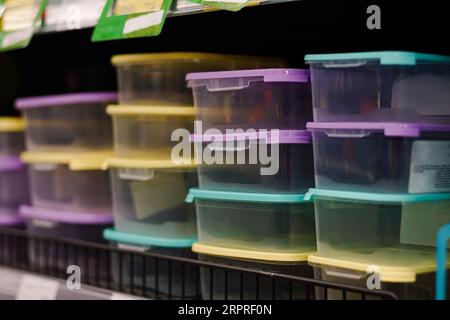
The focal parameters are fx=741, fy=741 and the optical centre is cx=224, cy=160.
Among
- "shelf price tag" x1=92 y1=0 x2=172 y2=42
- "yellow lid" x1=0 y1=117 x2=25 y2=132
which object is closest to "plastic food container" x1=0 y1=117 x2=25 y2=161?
"yellow lid" x1=0 y1=117 x2=25 y2=132

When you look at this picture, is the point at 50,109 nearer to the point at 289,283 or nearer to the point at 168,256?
the point at 168,256

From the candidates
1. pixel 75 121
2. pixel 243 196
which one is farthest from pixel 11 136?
pixel 243 196

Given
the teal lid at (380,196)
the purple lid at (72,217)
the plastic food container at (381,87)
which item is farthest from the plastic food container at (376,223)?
the purple lid at (72,217)

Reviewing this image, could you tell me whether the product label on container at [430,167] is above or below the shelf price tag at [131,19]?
below

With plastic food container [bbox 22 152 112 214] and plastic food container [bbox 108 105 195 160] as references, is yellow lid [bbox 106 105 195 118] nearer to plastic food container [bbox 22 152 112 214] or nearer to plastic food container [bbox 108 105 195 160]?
plastic food container [bbox 108 105 195 160]

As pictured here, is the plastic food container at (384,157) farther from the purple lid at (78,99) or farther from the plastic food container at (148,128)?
the purple lid at (78,99)

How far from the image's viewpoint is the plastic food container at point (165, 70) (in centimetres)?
146

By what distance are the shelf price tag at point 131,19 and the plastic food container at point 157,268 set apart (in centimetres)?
41

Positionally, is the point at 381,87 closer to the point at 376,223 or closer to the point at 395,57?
the point at 395,57

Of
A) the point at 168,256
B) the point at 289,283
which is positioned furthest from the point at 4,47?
the point at 289,283

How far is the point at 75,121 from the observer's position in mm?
1716

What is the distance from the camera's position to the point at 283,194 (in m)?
1.25

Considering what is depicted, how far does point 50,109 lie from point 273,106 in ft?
2.27

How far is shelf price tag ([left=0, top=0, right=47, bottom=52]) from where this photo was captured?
1.58m
